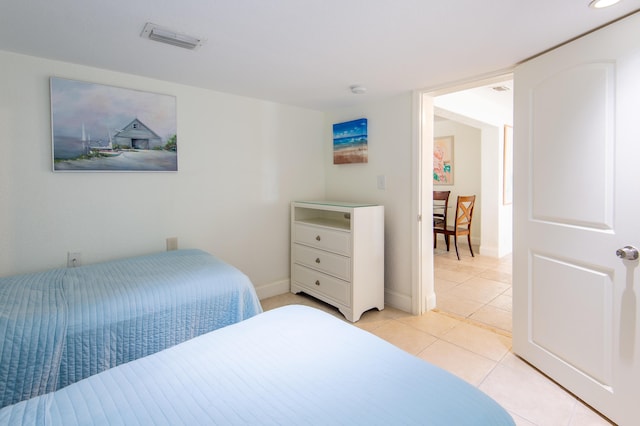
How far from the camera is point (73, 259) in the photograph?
7.26ft

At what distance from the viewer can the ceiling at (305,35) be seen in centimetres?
146

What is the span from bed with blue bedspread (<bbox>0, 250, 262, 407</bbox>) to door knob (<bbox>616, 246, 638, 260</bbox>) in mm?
1922

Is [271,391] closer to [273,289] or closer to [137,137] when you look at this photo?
[137,137]

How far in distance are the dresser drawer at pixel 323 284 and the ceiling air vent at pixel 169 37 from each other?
207 centimetres

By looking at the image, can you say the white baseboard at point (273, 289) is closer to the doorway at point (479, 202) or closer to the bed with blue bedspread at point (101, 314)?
the bed with blue bedspread at point (101, 314)

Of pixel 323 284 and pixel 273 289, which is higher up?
pixel 323 284

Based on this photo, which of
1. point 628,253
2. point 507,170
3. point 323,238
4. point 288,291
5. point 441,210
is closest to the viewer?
point 628,253

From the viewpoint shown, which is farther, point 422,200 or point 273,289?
point 273,289

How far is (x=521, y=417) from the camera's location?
63.7 inches

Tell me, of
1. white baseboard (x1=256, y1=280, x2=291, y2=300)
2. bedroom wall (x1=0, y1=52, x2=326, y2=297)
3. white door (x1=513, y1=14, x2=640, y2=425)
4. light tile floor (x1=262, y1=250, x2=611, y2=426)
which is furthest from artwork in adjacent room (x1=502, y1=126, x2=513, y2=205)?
white baseboard (x1=256, y1=280, x2=291, y2=300)

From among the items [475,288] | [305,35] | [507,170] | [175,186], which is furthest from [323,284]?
[507,170]

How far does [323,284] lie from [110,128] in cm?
212

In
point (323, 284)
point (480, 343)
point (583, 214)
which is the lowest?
point (480, 343)

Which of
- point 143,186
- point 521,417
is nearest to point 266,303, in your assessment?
point 143,186
